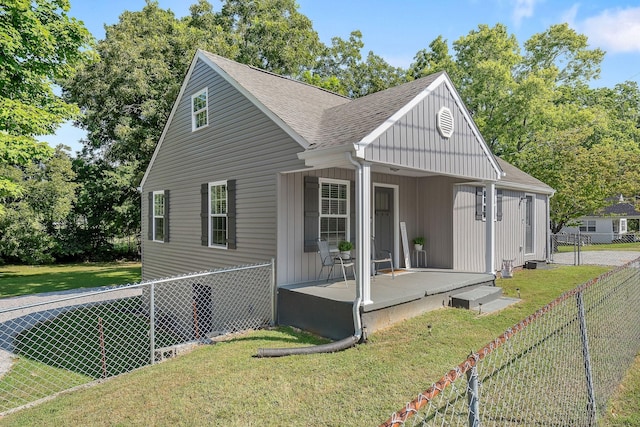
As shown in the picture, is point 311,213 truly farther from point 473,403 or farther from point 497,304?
point 473,403

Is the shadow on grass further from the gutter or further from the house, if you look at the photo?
the gutter

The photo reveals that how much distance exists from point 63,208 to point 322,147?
63.6ft

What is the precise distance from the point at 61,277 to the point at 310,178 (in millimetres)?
15522

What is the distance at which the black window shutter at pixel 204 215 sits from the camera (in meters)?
8.44

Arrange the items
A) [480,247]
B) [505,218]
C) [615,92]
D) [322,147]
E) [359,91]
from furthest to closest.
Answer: [615,92], [359,91], [505,218], [480,247], [322,147]

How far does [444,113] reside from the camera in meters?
6.79

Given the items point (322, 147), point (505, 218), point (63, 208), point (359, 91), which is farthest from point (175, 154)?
point (359, 91)

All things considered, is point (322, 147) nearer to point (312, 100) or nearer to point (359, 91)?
point (312, 100)

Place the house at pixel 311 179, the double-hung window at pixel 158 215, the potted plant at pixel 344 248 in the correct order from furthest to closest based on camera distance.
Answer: the double-hung window at pixel 158 215
the potted plant at pixel 344 248
the house at pixel 311 179

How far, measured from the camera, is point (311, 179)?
677 cm

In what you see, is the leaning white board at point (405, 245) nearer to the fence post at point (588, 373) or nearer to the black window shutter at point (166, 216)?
the fence post at point (588, 373)

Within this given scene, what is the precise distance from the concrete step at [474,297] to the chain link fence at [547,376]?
3.77ft

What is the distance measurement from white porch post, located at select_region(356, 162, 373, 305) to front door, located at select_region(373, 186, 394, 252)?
301 centimetres

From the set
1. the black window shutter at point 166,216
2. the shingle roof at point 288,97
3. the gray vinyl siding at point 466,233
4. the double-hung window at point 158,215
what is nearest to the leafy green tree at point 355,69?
the shingle roof at point 288,97
